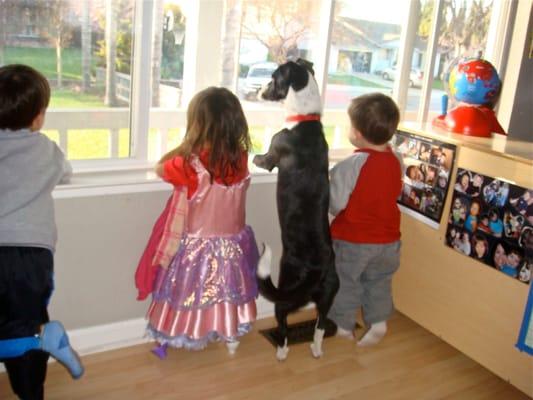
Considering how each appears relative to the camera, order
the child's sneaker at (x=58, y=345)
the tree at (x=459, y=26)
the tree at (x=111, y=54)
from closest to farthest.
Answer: the child's sneaker at (x=58, y=345) < the tree at (x=111, y=54) < the tree at (x=459, y=26)

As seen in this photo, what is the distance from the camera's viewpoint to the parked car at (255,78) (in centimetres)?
249

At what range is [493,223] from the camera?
2086mm

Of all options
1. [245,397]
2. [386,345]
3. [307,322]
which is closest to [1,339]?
[245,397]

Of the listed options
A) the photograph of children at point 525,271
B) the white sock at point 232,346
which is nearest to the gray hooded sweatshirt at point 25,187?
the white sock at point 232,346

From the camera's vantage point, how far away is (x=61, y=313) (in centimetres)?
209

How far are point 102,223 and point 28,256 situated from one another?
480 millimetres

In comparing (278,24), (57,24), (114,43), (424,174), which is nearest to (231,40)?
(278,24)

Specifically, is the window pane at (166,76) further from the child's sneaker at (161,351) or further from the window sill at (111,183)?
the child's sneaker at (161,351)

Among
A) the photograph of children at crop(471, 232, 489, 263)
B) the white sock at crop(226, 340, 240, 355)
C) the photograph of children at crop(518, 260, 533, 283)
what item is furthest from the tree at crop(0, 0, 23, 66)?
the photograph of children at crop(518, 260, 533, 283)

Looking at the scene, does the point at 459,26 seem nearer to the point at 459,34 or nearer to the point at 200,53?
the point at 459,34

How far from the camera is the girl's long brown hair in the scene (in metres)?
1.93

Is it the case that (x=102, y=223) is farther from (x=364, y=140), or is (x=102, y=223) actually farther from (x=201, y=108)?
(x=364, y=140)

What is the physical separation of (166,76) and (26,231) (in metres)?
0.94

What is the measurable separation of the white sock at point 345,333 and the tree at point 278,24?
3.91ft
